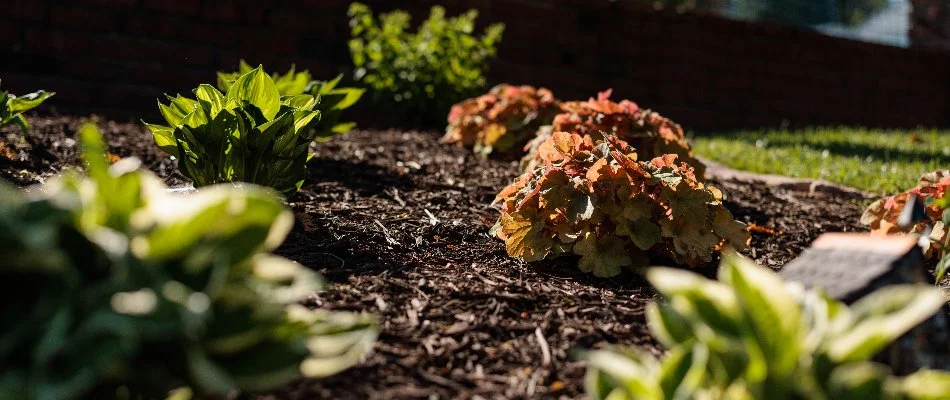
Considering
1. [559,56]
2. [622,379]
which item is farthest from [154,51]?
[622,379]

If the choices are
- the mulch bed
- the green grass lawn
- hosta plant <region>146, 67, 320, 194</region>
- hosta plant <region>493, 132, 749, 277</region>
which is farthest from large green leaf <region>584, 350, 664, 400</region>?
the green grass lawn

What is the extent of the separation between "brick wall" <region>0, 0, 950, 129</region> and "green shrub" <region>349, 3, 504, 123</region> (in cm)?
70

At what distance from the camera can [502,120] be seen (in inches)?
204

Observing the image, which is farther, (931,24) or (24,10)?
(931,24)

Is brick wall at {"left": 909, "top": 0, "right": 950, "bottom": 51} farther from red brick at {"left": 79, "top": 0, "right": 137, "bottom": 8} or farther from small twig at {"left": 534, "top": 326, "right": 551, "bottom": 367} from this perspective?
small twig at {"left": 534, "top": 326, "right": 551, "bottom": 367}

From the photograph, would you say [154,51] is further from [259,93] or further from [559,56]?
[259,93]

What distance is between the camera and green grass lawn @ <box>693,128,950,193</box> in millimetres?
5316

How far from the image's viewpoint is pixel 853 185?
5066mm

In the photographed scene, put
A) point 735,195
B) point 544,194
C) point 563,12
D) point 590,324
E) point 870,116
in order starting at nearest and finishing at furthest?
point 590,324, point 544,194, point 735,195, point 563,12, point 870,116

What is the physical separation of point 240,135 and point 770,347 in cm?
208

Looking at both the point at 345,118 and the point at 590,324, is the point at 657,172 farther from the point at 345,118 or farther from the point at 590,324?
the point at 345,118

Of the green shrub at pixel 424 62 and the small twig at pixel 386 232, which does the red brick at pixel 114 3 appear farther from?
the small twig at pixel 386 232

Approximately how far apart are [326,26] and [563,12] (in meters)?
2.11

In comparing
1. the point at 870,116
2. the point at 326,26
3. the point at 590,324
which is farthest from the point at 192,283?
the point at 870,116
